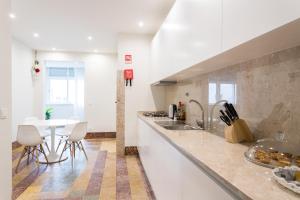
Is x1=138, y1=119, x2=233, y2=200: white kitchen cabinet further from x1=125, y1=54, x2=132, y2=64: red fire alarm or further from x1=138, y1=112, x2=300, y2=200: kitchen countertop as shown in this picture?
x1=125, y1=54, x2=132, y2=64: red fire alarm

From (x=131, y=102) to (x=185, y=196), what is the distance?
127 inches

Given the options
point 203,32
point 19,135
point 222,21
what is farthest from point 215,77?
point 19,135

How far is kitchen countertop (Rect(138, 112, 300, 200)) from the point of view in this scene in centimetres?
69

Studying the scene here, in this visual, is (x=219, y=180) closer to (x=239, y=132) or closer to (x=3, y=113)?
(x=239, y=132)

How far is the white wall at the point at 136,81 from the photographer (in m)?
4.38

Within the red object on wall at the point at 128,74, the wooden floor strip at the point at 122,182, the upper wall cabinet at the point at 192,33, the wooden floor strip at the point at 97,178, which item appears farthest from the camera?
the red object on wall at the point at 128,74

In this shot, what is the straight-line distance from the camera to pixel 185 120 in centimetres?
311

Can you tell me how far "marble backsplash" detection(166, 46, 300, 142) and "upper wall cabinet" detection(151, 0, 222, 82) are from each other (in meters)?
0.37

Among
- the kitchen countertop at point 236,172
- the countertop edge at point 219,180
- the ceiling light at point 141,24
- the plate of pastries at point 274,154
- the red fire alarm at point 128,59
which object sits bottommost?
the countertop edge at point 219,180

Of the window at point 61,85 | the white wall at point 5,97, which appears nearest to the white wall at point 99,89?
the window at point 61,85

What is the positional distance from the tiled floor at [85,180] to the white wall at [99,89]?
7.24ft

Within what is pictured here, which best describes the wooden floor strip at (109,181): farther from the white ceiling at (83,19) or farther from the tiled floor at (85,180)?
the white ceiling at (83,19)

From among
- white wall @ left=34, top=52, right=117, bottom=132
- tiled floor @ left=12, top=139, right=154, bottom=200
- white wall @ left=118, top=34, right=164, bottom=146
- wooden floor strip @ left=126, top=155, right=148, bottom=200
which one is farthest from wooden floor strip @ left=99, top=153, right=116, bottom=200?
white wall @ left=34, top=52, right=117, bottom=132

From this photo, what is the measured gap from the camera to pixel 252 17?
3.15ft
